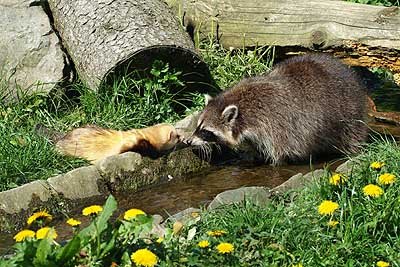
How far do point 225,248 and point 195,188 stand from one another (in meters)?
3.12

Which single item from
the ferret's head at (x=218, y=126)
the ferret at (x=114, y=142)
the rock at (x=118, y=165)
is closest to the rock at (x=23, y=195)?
the rock at (x=118, y=165)

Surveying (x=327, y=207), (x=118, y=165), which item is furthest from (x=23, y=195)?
(x=327, y=207)

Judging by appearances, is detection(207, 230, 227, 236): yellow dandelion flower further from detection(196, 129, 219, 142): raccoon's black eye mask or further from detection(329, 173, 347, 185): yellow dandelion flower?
detection(196, 129, 219, 142): raccoon's black eye mask

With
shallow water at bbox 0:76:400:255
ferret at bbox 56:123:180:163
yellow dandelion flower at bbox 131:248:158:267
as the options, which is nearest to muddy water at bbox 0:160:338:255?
shallow water at bbox 0:76:400:255

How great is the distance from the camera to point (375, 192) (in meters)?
4.93

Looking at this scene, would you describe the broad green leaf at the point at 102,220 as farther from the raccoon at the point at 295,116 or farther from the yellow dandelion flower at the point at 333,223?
the raccoon at the point at 295,116

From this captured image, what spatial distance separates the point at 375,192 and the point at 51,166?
3189 mm

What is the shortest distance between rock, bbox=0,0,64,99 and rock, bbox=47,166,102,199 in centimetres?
187

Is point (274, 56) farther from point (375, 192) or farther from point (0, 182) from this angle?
point (375, 192)

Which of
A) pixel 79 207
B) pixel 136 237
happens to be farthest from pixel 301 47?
pixel 136 237

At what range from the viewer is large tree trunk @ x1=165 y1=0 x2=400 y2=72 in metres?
8.68

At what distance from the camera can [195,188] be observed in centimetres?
750

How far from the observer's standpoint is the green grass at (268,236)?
4.03m

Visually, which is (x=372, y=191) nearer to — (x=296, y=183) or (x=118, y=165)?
(x=296, y=183)
